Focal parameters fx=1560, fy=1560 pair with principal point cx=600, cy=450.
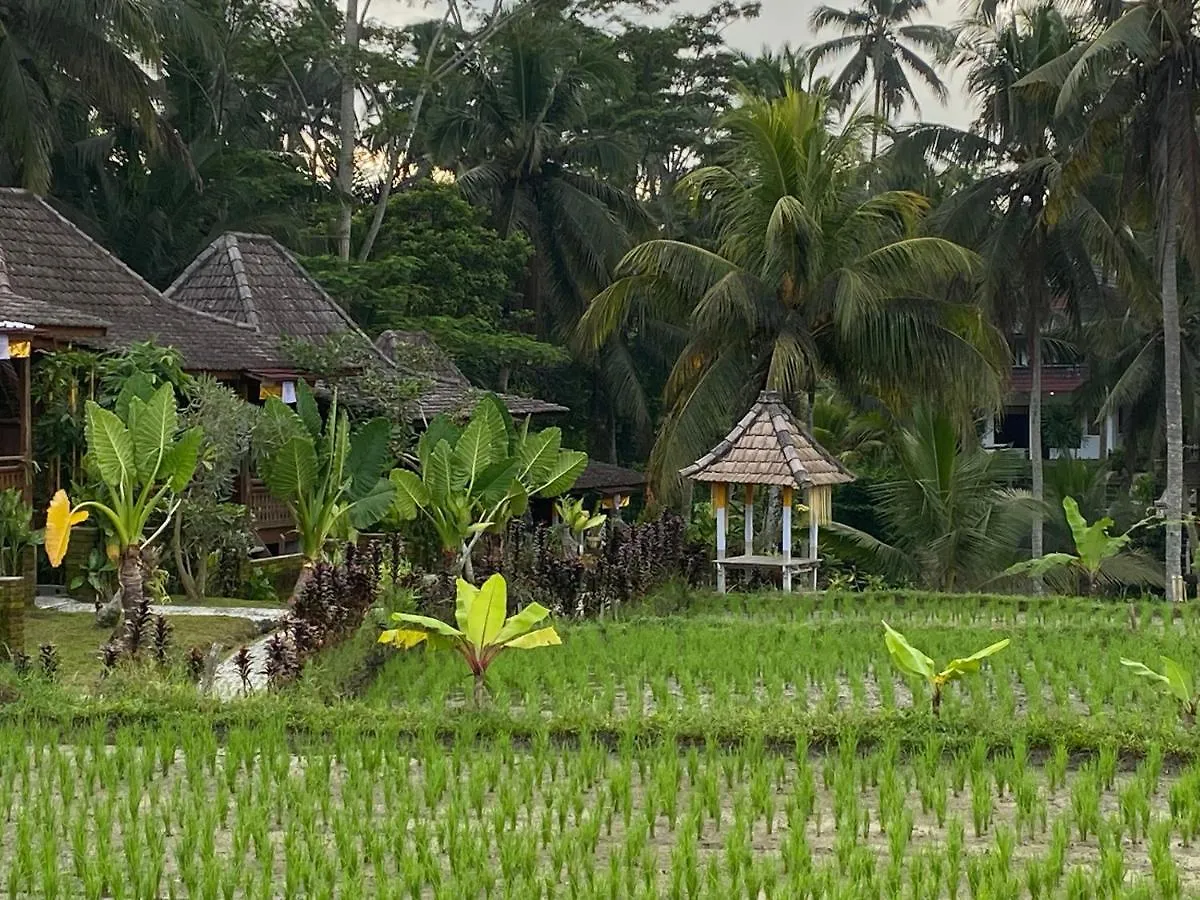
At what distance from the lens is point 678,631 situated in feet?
36.2

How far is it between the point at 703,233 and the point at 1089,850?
23647mm

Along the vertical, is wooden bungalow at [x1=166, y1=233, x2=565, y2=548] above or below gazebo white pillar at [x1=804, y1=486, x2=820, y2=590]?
above

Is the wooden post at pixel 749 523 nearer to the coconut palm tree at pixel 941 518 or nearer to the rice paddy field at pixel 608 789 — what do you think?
the coconut palm tree at pixel 941 518

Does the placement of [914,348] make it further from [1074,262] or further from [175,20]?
[175,20]

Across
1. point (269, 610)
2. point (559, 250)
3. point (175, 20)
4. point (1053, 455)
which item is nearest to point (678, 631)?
point (269, 610)

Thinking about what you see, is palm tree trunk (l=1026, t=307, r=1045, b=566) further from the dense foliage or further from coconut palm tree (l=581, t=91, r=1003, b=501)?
coconut palm tree (l=581, t=91, r=1003, b=501)

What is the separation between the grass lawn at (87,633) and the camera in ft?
31.5

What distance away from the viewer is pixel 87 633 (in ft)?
34.6

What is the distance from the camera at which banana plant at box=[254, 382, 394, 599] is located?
479 inches

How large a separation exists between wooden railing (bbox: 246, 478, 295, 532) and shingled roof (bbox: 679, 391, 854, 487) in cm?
417

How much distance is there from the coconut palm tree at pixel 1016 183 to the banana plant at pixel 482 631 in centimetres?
1391

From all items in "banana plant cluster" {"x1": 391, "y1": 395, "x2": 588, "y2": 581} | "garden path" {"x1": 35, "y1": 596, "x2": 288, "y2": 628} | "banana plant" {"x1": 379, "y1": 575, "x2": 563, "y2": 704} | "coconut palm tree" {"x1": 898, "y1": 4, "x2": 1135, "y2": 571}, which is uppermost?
"coconut palm tree" {"x1": 898, "y1": 4, "x2": 1135, "y2": 571}

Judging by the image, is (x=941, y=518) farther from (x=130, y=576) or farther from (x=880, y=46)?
(x=880, y=46)

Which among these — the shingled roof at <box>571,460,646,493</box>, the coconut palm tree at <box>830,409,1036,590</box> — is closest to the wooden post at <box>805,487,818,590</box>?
the coconut palm tree at <box>830,409,1036,590</box>
